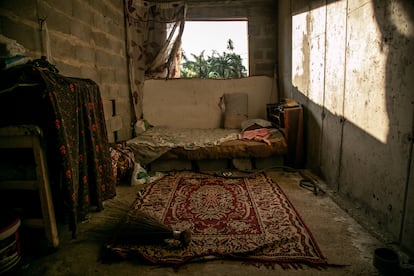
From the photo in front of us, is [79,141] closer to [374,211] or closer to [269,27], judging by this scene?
[374,211]

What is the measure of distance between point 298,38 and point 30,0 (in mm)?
2955

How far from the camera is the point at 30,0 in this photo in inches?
81.7

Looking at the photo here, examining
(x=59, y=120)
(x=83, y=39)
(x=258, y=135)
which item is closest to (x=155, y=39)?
(x=83, y=39)

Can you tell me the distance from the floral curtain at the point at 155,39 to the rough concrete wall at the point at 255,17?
35 centimetres

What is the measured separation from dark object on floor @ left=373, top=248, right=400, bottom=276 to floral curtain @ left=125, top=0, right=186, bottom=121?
3.69 metres

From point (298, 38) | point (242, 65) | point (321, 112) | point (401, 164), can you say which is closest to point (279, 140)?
point (321, 112)

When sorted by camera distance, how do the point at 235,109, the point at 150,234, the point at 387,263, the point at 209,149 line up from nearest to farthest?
the point at 387,263
the point at 150,234
the point at 209,149
the point at 235,109

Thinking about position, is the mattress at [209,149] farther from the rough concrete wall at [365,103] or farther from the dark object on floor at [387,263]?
the dark object on floor at [387,263]

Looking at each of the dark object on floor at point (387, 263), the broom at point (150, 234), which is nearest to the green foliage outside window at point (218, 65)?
the broom at point (150, 234)

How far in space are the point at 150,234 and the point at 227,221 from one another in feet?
2.09

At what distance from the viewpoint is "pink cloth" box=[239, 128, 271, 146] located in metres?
3.46

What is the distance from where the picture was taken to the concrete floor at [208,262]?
1.58 metres

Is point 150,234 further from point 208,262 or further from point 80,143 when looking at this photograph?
point 80,143

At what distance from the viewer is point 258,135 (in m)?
3.56
